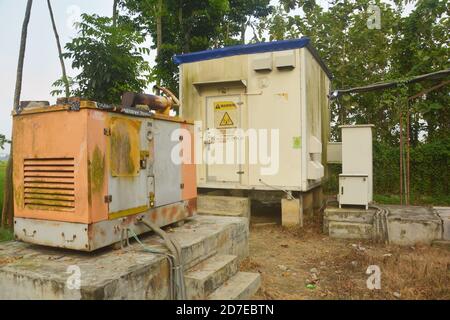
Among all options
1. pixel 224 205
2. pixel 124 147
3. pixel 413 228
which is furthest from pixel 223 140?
pixel 124 147

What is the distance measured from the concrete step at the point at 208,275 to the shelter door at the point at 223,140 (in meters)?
3.77

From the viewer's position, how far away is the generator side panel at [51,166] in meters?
3.12

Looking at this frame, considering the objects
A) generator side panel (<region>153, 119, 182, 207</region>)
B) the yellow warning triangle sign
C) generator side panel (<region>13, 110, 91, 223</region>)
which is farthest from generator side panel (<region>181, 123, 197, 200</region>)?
the yellow warning triangle sign

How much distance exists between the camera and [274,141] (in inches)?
292

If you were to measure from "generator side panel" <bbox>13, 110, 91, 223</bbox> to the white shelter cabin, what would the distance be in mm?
4734

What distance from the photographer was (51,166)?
3.33 meters

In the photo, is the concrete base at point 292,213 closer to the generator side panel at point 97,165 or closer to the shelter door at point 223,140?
the shelter door at point 223,140

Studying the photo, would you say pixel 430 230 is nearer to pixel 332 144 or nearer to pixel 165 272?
pixel 332 144

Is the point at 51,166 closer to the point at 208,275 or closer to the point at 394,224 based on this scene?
the point at 208,275

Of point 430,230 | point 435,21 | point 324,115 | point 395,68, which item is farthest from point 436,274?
point 435,21

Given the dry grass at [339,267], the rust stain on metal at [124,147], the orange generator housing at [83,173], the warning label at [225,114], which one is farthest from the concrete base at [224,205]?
the rust stain on metal at [124,147]

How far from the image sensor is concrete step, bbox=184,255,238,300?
335 centimetres

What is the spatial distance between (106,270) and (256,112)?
533 centimetres

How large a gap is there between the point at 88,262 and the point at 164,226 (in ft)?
4.44
